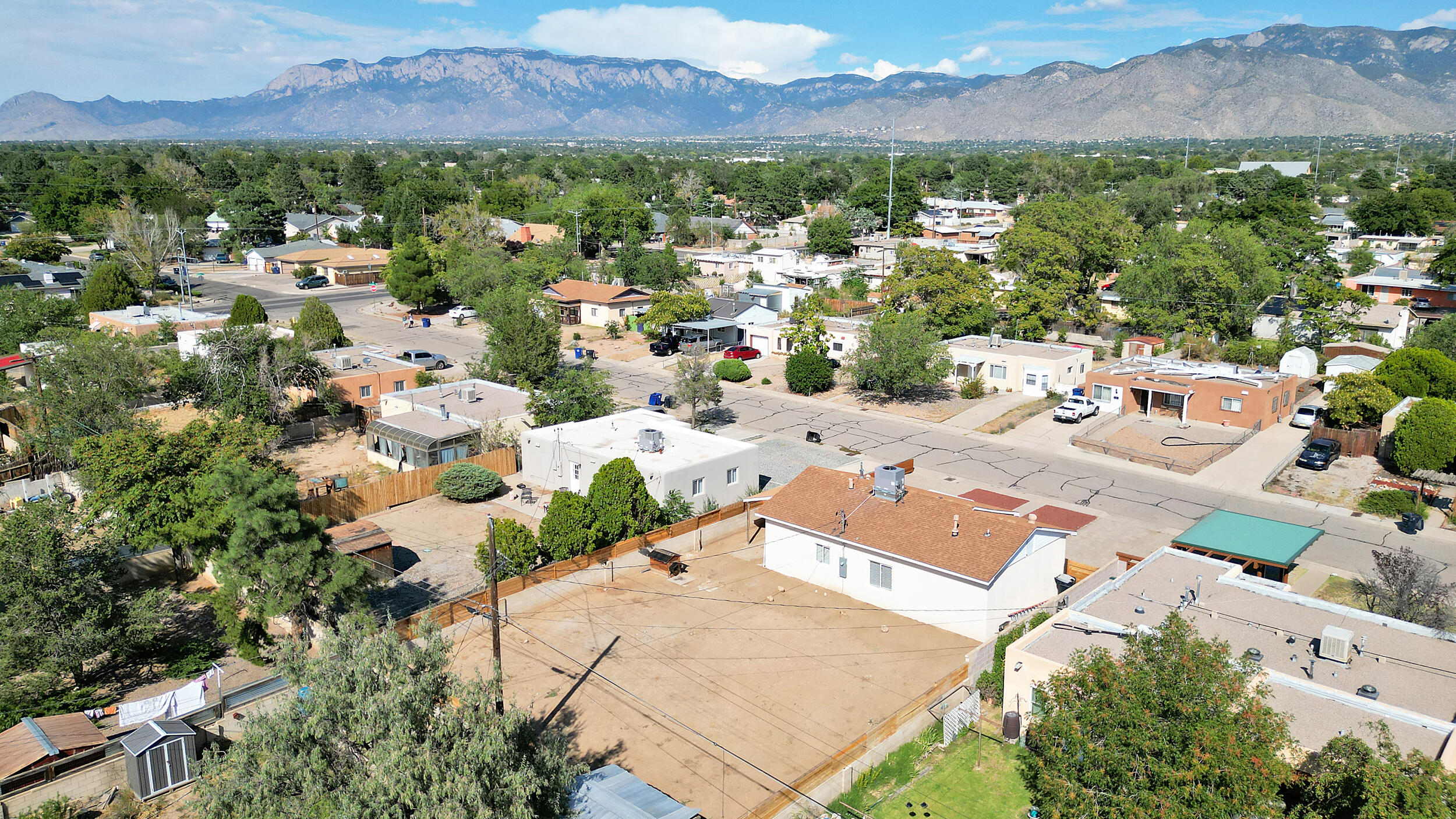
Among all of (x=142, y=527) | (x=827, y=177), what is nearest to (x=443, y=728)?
(x=142, y=527)

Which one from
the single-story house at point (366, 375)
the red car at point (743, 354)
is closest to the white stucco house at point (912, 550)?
the single-story house at point (366, 375)

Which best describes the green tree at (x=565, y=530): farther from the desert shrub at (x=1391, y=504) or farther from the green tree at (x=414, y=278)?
the green tree at (x=414, y=278)

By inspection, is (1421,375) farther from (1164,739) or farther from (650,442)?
(1164,739)

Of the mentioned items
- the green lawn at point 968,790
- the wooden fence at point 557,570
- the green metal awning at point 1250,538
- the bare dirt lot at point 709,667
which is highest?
the green metal awning at point 1250,538

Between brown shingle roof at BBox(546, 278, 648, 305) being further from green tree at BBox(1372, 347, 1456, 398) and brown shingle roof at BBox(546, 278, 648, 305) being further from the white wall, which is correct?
green tree at BBox(1372, 347, 1456, 398)

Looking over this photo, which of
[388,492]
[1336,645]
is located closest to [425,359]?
[388,492]

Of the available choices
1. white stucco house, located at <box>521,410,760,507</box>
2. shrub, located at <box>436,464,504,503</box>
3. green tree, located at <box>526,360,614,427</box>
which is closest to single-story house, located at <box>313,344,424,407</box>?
green tree, located at <box>526,360,614,427</box>

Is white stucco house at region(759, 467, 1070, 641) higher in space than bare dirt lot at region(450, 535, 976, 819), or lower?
higher
